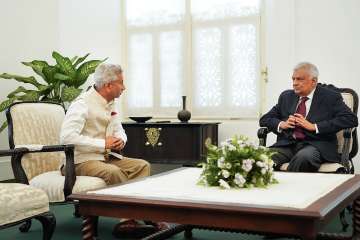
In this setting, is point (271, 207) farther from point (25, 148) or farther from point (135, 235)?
point (25, 148)

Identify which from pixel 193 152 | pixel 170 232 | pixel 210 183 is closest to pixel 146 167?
pixel 170 232

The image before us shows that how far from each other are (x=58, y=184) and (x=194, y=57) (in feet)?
9.65

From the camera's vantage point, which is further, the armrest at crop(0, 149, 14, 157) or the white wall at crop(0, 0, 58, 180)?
the white wall at crop(0, 0, 58, 180)

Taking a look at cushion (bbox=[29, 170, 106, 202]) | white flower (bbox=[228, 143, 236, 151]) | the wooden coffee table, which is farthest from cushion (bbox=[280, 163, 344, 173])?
cushion (bbox=[29, 170, 106, 202])

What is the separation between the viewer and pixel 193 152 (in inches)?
192

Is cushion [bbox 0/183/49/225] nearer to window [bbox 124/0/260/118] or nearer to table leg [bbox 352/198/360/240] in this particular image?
table leg [bbox 352/198/360/240]

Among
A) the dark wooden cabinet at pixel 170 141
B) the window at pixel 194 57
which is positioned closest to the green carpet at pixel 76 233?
the dark wooden cabinet at pixel 170 141

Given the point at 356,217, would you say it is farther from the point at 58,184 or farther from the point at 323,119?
the point at 58,184

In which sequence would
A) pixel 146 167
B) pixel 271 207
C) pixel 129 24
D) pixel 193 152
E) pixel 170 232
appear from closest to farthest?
pixel 271 207, pixel 170 232, pixel 146 167, pixel 193 152, pixel 129 24

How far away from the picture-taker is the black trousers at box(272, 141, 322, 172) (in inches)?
136

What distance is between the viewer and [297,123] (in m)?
3.71

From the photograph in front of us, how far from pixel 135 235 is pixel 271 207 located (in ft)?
4.97

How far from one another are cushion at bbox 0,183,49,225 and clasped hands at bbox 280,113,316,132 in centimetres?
198

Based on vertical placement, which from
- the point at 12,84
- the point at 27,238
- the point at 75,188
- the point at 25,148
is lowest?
the point at 27,238
